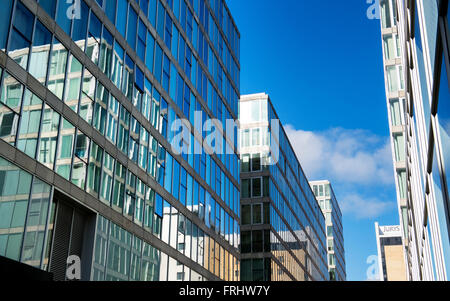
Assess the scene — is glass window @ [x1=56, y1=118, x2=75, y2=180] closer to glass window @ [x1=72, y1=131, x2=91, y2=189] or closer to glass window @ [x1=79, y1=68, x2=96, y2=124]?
glass window @ [x1=72, y1=131, x2=91, y2=189]

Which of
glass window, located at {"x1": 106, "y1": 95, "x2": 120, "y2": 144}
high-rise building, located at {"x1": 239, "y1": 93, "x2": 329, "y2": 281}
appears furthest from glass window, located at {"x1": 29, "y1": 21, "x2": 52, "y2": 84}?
high-rise building, located at {"x1": 239, "y1": 93, "x2": 329, "y2": 281}

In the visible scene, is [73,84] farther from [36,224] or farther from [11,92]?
[36,224]

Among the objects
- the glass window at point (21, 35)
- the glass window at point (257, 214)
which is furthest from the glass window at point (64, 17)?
the glass window at point (257, 214)

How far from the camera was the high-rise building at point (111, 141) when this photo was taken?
19.5 m

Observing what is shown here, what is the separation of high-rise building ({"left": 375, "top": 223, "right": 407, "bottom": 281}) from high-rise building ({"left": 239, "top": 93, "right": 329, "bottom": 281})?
258 feet

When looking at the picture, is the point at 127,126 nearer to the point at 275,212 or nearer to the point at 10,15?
the point at 10,15

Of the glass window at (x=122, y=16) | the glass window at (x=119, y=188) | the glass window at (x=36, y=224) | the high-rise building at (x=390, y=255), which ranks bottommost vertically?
the glass window at (x=36, y=224)

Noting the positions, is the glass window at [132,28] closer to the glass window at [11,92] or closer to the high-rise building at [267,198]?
the glass window at [11,92]

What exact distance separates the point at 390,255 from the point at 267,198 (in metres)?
103

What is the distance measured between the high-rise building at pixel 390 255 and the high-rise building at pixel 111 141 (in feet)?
360

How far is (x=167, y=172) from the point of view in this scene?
3303 centimetres

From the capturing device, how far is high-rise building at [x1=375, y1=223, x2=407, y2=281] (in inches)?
5635

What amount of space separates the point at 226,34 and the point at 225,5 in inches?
104
